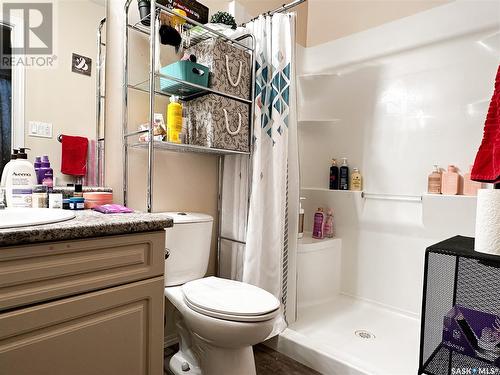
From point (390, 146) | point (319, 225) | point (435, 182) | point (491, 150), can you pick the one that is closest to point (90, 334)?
point (491, 150)

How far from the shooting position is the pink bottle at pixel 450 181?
1771 millimetres

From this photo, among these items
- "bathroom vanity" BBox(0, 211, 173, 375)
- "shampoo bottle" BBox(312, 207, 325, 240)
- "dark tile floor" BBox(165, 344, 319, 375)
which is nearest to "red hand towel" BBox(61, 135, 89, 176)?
"bathroom vanity" BBox(0, 211, 173, 375)

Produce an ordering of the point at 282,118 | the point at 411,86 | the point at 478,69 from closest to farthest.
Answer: the point at 282,118 → the point at 478,69 → the point at 411,86

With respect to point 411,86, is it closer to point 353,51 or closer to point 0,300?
point 353,51

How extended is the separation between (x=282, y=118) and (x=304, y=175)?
1.05 m

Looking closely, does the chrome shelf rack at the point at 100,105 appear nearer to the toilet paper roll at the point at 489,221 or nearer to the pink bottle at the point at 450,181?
the toilet paper roll at the point at 489,221

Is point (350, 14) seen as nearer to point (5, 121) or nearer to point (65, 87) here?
point (65, 87)

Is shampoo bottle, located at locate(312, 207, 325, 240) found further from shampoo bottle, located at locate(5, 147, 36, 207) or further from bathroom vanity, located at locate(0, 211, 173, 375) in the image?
shampoo bottle, located at locate(5, 147, 36, 207)

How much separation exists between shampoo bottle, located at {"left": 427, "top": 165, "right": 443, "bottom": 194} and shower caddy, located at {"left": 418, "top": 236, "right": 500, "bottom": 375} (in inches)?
33.3

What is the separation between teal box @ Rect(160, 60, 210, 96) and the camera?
4.65 ft

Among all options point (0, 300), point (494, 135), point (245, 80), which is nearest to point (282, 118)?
point (245, 80)

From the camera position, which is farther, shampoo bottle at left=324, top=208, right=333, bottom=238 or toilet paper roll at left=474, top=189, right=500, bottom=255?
shampoo bottle at left=324, top=208, right=333, bottom=238

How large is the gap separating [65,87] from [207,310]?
1141 mm

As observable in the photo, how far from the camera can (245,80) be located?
65.9 inches
